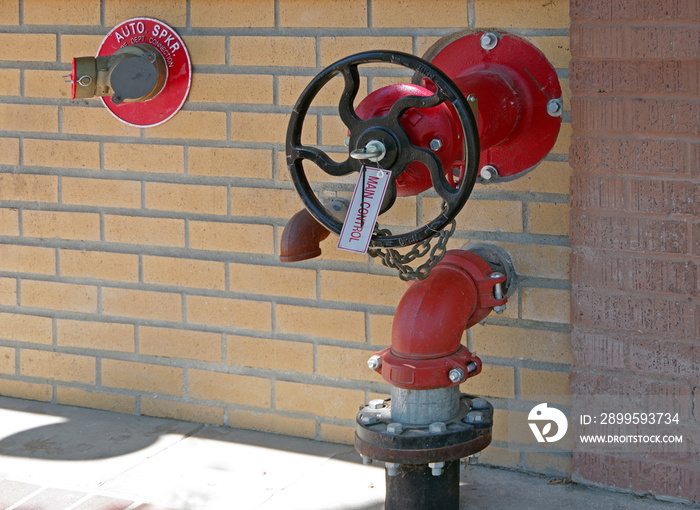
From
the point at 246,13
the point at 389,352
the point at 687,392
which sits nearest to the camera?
the point at 389,352

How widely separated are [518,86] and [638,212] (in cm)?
46

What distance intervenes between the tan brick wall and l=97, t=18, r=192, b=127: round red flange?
34 mm

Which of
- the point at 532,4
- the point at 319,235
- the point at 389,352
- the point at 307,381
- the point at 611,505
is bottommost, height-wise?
Answer: the point at 611,505

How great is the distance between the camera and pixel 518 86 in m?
2.65

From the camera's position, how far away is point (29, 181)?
3449mm

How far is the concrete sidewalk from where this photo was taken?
107 inches

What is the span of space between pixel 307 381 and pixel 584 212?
1058 millimetres

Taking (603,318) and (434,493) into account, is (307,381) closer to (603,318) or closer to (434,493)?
(434,493)

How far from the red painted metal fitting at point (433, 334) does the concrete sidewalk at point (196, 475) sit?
53 centimetres

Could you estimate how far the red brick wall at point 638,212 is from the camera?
249cm

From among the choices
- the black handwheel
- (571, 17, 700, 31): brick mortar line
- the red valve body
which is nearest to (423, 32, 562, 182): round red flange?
the red valve body

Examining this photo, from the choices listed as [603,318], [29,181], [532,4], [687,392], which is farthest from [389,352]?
[29,181]

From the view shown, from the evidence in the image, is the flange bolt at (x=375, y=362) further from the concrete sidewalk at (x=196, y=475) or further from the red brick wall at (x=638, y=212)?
the red brick wall at (x=638, y=212)

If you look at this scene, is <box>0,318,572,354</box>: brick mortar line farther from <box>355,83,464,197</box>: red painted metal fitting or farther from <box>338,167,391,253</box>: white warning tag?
<box>338,167,391,253</box>: white warning tag
